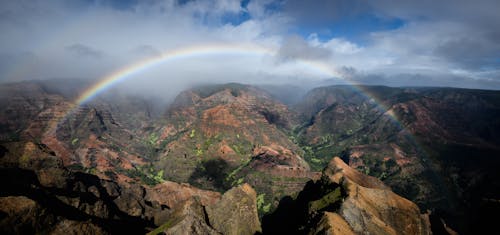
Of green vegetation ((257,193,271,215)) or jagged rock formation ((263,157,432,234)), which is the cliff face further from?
green vegetation ((257,193,271,215))

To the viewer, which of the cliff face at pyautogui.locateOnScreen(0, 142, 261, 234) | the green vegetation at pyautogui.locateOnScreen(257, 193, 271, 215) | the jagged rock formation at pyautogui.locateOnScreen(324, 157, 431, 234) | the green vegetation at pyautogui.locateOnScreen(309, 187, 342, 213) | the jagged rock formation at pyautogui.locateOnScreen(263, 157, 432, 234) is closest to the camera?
the jagged rock formation at pyautogui.locateOnScreen(263, 157, 432, 234)

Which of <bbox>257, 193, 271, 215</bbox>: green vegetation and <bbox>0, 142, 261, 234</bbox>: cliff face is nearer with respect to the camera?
<bbox>0, 142, 261, 234</bbox>: cliff face

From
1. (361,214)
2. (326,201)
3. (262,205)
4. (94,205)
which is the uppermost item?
(361,214)

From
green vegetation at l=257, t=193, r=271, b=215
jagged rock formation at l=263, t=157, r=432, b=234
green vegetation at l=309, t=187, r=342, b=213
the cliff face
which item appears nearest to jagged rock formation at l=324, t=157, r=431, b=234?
jagged rock formation at l=263, t=157, r=432, b=234

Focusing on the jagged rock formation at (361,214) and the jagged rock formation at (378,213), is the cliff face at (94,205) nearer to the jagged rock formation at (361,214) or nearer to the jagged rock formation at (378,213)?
the jagged rock formation at (361,214)

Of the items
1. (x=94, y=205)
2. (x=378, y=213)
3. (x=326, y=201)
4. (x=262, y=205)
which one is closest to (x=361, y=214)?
(x=378, y=213)

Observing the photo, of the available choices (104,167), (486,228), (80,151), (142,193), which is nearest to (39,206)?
(142,193)

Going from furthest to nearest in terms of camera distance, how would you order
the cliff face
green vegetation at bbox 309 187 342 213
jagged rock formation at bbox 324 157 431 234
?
Result: green vegetation at bbox 309 187 342 213 < the cliff face < jagged rock formation at bbox 324 157 431 234

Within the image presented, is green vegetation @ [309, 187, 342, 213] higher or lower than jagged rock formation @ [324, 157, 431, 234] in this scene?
lower

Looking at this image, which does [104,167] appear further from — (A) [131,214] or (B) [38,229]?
(B) [38,229]

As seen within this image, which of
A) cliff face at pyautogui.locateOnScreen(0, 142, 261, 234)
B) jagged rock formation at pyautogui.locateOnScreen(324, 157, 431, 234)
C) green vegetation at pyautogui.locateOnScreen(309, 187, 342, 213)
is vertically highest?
jagged rock formation at pyautogui.locateOnScreen(324, 157, 431, 234)

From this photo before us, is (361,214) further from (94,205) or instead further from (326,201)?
(94,205)
